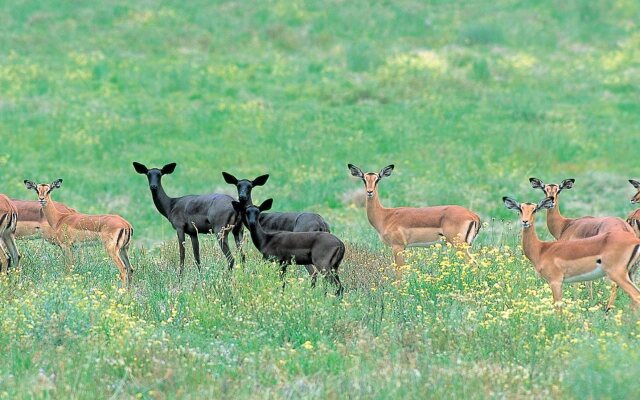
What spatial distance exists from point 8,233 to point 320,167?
490 inches

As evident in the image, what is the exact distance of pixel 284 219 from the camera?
1519cm

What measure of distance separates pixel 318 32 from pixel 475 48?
17.4ft

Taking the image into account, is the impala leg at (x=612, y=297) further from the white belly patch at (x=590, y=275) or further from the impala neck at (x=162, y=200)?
the impala neck at (x=162, y=200)

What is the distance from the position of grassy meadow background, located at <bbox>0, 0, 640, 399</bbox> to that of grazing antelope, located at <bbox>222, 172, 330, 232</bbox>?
0.48 metres

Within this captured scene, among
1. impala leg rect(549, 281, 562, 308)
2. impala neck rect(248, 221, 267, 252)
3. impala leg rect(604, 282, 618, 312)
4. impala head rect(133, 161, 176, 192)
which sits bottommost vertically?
impala leg rect(604, 282, 618, 312)

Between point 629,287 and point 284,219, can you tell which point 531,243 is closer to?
point 629,287

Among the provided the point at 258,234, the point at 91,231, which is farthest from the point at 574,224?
the point at 91,231

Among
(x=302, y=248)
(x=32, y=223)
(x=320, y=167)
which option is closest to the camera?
(x=302, y=248)

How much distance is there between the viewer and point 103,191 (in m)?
25.5

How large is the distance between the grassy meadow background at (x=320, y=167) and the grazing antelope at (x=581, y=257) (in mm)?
363

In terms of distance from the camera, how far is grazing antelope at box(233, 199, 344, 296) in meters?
13.2

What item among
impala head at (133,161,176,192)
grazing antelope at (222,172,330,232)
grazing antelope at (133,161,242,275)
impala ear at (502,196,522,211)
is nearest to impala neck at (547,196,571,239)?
impala ear at (502,196,522,211)

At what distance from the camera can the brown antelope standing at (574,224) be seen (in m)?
13.1

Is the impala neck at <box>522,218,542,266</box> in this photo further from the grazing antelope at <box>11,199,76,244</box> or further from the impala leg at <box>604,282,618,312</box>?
the grazing antelope at <box>11,199,76,244</box>
